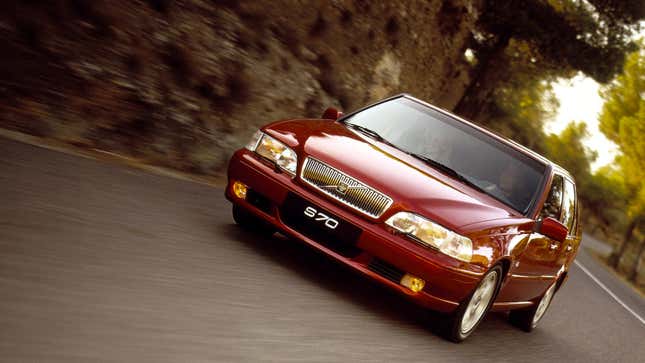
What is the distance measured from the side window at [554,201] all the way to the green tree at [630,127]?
27631mm

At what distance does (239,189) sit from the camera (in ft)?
20.5

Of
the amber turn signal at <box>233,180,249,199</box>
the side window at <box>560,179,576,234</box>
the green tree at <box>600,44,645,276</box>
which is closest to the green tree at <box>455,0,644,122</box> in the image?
the green tree at <box>600,44,645,276</box>

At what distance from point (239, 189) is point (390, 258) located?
1407 mm

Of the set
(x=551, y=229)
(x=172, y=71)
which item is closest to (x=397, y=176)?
(x=551, y=229)

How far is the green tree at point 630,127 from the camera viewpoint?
33469 millimetres

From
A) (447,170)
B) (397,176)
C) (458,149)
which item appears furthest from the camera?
(458,149)

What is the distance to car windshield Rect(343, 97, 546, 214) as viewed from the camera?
6633 mm

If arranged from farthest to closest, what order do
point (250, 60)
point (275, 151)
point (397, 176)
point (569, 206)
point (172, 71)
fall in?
point (250, 60)
point (172, 71)
point (569, 206)
point (275, 151)
point (397, 176)

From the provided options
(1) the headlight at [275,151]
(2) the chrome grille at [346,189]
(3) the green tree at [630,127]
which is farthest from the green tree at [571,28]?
(2) the chrome grille at [346,189]

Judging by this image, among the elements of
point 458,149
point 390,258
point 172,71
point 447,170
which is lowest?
point 172,71

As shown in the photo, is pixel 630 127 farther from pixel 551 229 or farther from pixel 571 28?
pixel 551 229

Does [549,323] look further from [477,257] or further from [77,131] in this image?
[77,131]

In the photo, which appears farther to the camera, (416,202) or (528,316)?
(528,316)

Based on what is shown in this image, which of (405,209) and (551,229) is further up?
(551,229)
